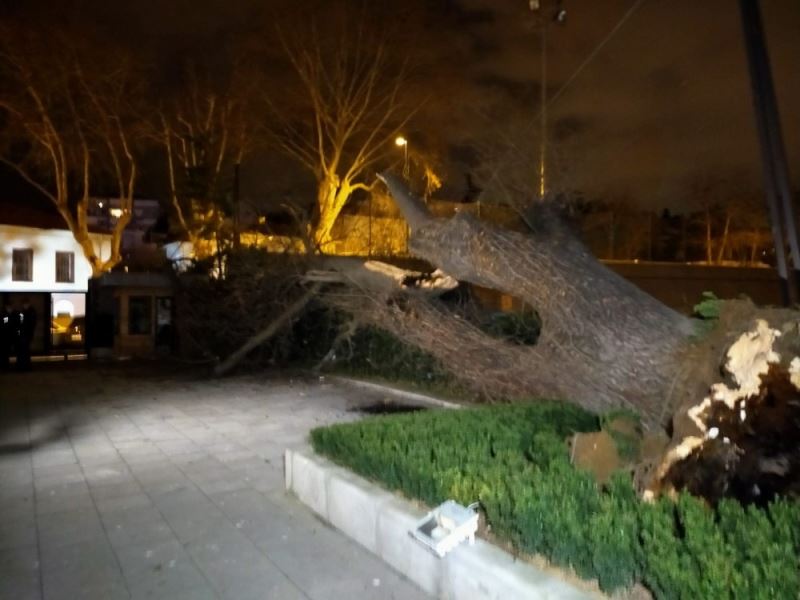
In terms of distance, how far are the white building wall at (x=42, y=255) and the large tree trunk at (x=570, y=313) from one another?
25144 mm

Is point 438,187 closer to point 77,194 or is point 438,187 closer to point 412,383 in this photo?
point 412,383

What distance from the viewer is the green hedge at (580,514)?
2.93 metres

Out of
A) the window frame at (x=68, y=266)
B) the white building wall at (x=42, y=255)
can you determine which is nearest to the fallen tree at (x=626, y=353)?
the white building wall at (x=42, y=255)

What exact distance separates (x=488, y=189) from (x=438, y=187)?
12329 millimetres

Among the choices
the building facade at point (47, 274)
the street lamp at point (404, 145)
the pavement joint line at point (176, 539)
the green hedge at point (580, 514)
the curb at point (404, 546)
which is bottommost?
the pavement joint line at point (176, 539)

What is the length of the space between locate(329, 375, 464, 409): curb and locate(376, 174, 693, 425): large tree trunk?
8.84 feet

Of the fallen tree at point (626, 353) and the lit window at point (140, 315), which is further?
the lit window at point (140, 315)

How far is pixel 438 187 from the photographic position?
23000 millimetres

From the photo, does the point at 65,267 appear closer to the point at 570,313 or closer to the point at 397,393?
the point at 397,393

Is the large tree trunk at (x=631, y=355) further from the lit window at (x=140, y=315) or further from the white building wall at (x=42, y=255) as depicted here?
the white building wall at (x=42, y=255)

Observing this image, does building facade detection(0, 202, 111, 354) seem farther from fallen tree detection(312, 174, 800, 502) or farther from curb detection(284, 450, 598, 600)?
curb detection(284, 450, 598, 600)

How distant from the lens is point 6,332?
16.3m

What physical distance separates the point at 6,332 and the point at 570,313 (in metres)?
14.6

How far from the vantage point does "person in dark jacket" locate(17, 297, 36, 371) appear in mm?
15789
